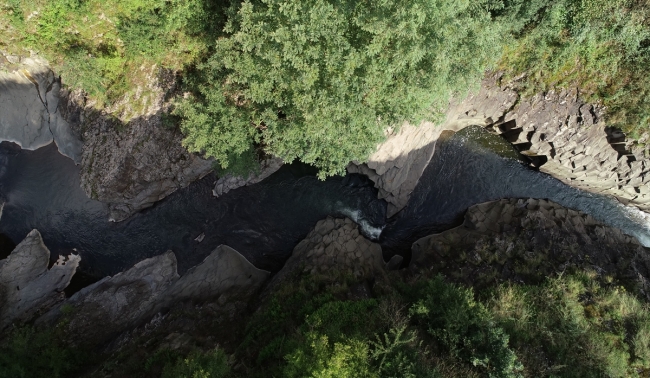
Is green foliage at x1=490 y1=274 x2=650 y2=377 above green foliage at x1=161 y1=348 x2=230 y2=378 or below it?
below

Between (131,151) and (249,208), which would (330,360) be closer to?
(249,208)

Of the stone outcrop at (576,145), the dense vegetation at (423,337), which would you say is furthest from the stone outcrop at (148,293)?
the stone outcrop at (576,145)

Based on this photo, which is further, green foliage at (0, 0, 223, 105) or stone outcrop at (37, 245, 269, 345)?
stone outcrop at (37, 245, 269, 345)

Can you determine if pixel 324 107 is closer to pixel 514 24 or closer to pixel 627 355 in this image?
pixel 514 24

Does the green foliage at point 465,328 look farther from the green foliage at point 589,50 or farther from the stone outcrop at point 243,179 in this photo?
the green foliage at point 589,50

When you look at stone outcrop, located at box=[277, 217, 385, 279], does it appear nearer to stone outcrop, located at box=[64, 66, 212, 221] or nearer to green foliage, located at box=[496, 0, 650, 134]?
stone outcrop, located at box=[64, 66, 212, 221]

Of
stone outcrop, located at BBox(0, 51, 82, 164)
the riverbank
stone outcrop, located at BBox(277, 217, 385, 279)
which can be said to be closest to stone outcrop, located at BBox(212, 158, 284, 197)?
the riverbank

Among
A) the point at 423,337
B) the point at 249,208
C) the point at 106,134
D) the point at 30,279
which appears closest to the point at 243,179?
the point at 249,208
